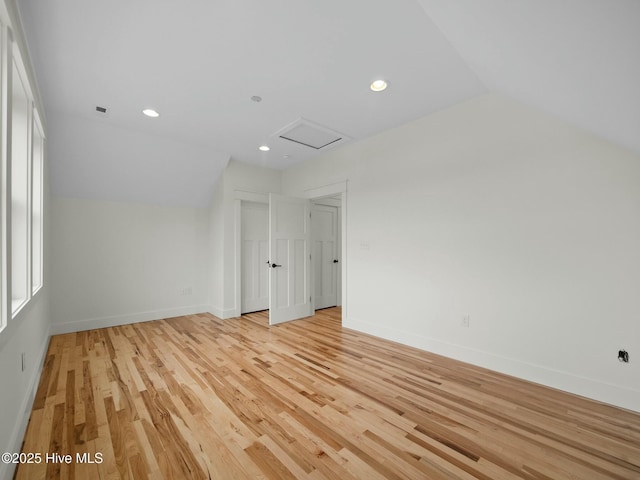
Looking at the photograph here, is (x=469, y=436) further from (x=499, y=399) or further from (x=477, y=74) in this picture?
(x=477, y=74)

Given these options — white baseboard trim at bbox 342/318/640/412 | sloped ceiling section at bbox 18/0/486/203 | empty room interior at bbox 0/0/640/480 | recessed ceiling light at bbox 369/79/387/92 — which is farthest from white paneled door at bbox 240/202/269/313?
recessed ceiling light at bbox 369/79/387/92

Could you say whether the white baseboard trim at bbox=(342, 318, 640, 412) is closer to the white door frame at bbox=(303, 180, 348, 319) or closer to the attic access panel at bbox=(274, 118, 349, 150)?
the white door frame at bbox=(303, 180, 348, 319)

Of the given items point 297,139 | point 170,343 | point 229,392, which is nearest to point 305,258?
point 297,139

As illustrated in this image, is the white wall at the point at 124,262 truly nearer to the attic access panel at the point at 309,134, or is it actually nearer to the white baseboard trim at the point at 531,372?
the attic access panel at the point at 309,134

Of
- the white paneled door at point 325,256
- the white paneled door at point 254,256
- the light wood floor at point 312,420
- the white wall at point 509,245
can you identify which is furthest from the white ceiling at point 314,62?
the white paneled door at point 325,256

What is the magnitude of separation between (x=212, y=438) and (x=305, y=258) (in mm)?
3193

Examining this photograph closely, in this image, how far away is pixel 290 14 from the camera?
1691 millimetres

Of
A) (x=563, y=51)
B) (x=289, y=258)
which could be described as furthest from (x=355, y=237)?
(x=563, y=51)

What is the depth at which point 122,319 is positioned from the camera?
13.7ft

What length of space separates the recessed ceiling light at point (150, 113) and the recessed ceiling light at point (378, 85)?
2.34 m

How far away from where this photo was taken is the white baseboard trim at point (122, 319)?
374 cm

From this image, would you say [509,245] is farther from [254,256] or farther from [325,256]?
[254,256]

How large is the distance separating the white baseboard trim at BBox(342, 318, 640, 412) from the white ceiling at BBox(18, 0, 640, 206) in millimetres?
1823

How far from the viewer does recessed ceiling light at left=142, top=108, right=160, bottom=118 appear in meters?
2.91
